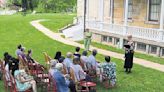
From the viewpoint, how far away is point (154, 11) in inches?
1038

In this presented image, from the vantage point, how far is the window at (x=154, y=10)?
26.1 meters

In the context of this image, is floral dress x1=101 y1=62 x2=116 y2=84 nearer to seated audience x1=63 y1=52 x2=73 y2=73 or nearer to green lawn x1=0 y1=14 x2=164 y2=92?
green lawn x1=0 y1=14 x2=164 y2=92

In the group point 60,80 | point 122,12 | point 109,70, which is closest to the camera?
point 60,80

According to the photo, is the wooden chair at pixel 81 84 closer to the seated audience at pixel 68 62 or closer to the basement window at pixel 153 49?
the seated audience at pixel 68 62

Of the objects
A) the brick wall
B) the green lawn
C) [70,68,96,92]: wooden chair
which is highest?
the brick wall

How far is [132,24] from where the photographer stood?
28.9 m

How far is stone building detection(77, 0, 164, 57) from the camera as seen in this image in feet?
78.7

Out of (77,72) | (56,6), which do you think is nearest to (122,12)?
(77,72)

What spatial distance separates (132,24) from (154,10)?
285cm

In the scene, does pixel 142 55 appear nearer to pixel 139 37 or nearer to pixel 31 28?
pixel 139 37

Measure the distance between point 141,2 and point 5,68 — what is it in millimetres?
16376

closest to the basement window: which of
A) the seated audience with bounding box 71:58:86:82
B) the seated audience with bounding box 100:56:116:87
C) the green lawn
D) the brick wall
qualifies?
the brick wall

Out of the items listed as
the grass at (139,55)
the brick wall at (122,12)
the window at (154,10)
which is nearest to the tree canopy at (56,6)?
the brick wall at (122,12)

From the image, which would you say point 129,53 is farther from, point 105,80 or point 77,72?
point 77,72
